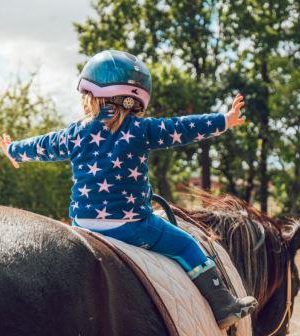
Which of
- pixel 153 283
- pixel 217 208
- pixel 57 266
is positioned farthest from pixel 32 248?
pixel 217 208

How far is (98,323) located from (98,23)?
115 ft

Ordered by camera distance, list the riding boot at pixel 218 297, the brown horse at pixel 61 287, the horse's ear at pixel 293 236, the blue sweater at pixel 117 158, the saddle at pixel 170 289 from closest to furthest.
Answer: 1. the brown horse at pixel 61 287
2. the saddle at pixel 170 289
3. the blue sweater at pixel 117 158
4. the riding boot at pixel 218 297
5. the horse's ear at pixel 293 236

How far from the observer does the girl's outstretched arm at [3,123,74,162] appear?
11.3 feet

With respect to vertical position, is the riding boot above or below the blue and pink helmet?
below

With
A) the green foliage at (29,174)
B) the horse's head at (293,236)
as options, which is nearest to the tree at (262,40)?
the green foliage at (29,174)

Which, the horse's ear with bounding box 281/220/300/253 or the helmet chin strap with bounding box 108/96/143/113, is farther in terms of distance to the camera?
the horse's ear with bounding box 281/220/300/253

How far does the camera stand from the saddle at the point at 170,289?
2.90 metres

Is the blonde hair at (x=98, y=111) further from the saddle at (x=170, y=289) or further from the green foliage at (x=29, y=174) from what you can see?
the green foliage at (x=29, y=174)

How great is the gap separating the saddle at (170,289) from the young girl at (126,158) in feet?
0.28

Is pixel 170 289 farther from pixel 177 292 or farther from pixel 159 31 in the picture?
pixel 159 31

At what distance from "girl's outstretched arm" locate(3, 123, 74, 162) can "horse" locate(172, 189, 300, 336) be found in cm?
107

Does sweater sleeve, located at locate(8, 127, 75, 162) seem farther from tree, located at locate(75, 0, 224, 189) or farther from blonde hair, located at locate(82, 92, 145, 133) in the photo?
tree, located at locate(75, 0, 224, 189)

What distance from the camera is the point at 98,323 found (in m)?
2.57

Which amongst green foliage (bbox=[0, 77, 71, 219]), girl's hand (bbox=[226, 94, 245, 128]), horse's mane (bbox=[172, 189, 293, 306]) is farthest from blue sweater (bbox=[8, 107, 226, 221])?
green foliage (bbox=[0, 77, 71, 219])
